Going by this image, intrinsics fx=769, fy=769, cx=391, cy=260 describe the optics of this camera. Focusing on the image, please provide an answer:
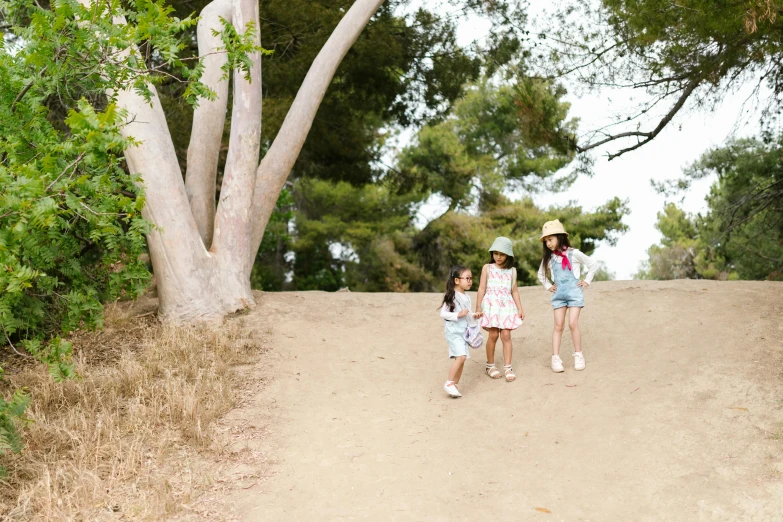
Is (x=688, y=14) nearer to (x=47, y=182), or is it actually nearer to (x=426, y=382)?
(x=426, y=382)

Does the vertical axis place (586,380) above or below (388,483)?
above

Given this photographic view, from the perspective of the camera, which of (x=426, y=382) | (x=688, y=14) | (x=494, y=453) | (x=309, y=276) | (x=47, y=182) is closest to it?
(x=47, y=182)

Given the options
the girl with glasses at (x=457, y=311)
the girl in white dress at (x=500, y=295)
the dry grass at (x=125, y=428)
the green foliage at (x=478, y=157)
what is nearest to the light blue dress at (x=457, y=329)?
the girl with glasses at (x=457, y=311)

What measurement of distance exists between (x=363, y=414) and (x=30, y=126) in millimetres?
3734

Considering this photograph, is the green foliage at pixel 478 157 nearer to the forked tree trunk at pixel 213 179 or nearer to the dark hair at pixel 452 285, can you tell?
the forked tree trunk at pixel 213 179

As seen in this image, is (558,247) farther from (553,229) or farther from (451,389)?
(451,389)

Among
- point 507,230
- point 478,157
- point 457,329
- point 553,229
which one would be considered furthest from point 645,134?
point 478,157

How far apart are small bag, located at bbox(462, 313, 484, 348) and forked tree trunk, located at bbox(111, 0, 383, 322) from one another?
12.1 feet

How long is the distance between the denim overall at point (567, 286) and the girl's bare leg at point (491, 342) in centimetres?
73

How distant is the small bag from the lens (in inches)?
270

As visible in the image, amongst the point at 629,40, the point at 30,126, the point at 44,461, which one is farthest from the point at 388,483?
the point at 629,40

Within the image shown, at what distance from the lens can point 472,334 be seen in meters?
6.88

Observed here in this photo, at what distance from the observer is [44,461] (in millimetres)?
5906

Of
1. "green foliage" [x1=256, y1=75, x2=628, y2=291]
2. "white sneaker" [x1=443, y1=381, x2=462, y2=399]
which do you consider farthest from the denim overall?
"green foliage" [x1=256, y1=75, x2=628, y2=291]
